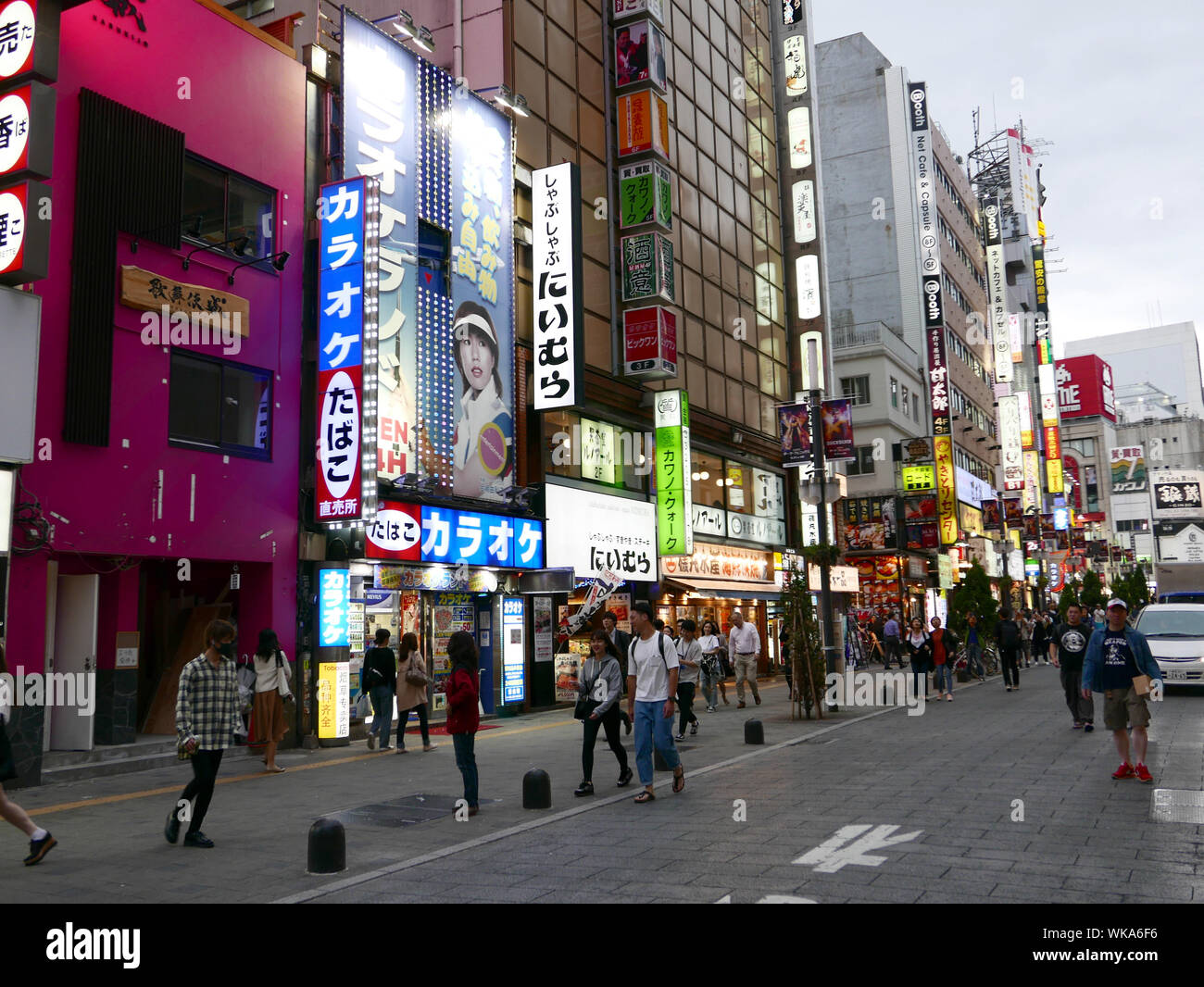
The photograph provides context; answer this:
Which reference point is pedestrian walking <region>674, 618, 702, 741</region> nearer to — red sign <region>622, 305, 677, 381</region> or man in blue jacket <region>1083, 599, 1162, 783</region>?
man in blue jacket <region>1083, 599, 1162, 783</region>

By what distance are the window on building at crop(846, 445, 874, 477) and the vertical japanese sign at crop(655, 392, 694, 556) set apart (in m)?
24.0

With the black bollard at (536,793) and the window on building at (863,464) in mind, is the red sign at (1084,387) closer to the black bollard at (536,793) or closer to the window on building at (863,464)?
the window on building at (863,464)

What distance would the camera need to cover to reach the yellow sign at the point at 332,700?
16.2 m

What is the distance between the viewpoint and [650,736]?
428 inches

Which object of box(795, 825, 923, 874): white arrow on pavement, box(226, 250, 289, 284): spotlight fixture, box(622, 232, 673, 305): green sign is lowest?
box(795, 825, 923, 874): white arrow on pavement

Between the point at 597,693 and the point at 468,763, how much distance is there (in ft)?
6.20

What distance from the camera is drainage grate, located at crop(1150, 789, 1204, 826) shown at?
8594 millimetres

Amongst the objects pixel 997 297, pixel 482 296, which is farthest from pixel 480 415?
pixel 997 297

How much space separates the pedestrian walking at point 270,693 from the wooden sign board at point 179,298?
4991 mm

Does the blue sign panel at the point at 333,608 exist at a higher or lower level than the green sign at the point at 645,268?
lower

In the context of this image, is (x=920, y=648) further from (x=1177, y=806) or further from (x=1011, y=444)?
(x=1011, y=444)

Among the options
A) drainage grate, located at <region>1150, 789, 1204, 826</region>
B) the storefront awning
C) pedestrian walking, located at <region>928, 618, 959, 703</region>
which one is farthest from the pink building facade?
pedestrian walking, located at <region>928, 618, 959, 703</region>

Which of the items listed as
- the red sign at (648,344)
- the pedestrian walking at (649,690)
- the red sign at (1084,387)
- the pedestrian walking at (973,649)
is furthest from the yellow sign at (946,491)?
the red sign at (1084,387)
